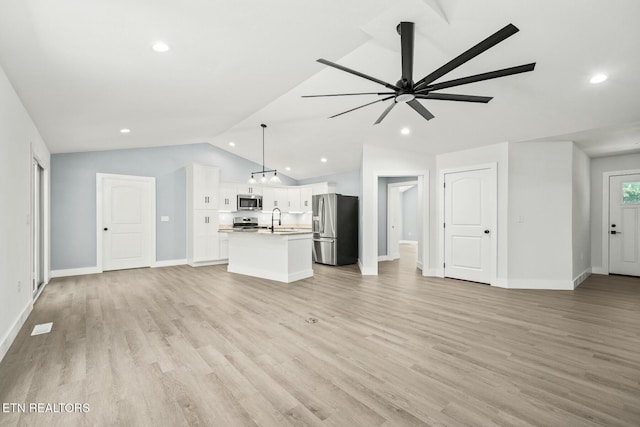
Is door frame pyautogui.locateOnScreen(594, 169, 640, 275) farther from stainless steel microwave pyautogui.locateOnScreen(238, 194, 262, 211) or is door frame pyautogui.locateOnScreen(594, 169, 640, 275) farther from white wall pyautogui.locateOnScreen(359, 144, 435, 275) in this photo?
stainless steel microwave pyautogui.locateOnScreen(238, 194, 262, 211)

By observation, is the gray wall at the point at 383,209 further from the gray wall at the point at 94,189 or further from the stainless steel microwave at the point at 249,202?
the gray wall at the point at 94,189

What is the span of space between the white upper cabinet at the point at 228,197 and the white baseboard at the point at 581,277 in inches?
291

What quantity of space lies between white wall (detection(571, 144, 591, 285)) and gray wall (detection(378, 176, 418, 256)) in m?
3.48

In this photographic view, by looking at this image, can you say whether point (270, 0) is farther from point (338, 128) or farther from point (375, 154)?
point (375, 154)

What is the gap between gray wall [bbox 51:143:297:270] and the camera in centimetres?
589

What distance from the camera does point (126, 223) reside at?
6621 millimetres

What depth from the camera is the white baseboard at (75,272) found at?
19.0 ft

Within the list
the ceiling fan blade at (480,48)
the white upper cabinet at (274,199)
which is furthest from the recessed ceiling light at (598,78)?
the white upper cabinet at (274,199)

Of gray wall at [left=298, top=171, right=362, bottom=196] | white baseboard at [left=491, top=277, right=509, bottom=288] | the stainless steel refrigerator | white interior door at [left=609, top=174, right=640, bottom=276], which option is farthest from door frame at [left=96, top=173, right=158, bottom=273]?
white interior door at [left=609, top=174, right=640, bottom=276]

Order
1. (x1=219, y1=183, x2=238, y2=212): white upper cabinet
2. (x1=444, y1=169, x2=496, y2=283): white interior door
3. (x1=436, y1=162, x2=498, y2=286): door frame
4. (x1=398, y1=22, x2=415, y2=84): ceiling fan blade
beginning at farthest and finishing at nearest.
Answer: (x1=219, y1=183, x2=238, y2=212): white upper cabinet
(x1=444, y1=169, x2=496, y2=283): white interior door
(x1=436, y1=162, x2=498, y2=286): door frame
(x1=398, y1=22, x2=415, y2=84): ceiling fan blade

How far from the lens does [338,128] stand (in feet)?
18.4

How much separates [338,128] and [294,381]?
4.53 metres

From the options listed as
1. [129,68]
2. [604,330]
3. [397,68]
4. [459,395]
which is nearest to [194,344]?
[459,395]

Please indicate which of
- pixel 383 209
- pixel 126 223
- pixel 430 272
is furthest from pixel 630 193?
pixel 126 223
